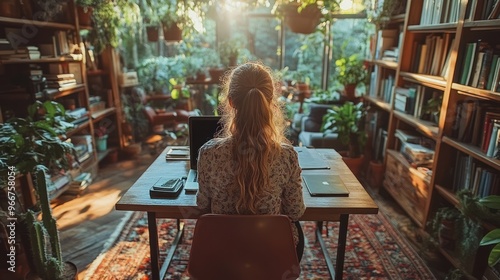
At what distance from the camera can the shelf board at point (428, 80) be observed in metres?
2.34

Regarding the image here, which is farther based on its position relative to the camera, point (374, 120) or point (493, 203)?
point (374, 120)

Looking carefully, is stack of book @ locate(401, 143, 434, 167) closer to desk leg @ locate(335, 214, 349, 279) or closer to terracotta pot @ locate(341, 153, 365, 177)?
terracotta pot @ locate(341, 153, 365, 177)

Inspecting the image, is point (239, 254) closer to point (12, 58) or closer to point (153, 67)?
point (12, 58)

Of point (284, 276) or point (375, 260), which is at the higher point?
point (284, 276)

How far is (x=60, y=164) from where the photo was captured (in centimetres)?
228

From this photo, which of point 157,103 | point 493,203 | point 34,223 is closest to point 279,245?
Result: point 493,203

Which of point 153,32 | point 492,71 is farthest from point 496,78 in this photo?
point 153,32

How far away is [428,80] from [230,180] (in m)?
1.90

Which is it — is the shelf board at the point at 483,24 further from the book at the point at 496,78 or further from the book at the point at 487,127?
the book at the point at 487,127

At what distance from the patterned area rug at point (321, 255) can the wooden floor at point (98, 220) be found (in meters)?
0.09

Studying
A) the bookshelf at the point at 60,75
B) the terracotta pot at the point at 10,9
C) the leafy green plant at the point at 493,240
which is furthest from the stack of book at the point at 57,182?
the leafy green plant at the point at 493,240

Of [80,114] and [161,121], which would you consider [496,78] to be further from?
[161,121]

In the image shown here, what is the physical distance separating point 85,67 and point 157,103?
1.41m

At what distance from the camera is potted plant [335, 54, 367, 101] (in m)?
3.82
